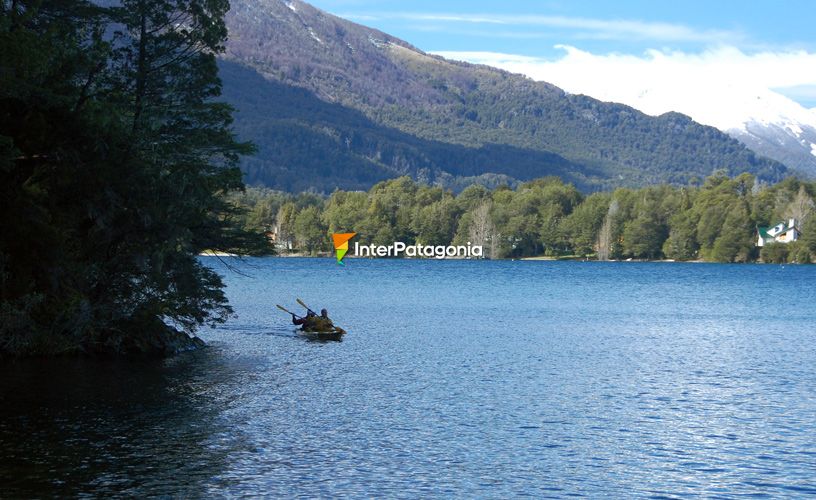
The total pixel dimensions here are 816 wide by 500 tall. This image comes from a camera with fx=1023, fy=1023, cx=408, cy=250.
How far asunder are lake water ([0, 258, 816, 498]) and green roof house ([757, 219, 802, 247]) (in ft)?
423

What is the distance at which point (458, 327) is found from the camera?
5800cm

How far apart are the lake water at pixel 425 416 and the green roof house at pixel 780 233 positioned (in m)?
129

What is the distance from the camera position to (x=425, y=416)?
1130 inches

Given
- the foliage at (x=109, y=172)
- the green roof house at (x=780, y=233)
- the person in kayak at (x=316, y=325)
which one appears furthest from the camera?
the green roof house at (x=780, y=233)

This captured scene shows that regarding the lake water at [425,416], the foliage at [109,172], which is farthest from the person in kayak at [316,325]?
the foliage at [109,172]

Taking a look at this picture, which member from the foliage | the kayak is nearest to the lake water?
the kayak

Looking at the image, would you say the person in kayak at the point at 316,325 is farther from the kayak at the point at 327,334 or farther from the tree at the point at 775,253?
the tree at the point at 775,253

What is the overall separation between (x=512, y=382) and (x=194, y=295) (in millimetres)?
13137

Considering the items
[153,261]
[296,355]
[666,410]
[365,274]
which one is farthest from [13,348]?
[365,274]

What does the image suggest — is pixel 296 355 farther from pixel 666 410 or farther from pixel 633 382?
pixel 666 410

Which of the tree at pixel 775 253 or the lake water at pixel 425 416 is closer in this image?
the lake water at pixel 425 416

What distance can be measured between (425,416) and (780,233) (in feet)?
537

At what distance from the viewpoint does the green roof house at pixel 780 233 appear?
178m

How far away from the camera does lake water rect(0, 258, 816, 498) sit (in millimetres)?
21578
